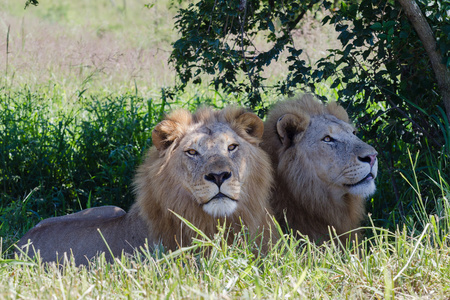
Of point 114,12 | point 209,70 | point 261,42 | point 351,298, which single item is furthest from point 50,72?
point 114,12

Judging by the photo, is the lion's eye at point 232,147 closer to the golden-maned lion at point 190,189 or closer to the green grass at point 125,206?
the golden-maned lion at point 190,189

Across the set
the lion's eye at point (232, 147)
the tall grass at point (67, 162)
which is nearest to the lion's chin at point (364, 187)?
the lion's eye at point (232, 147)

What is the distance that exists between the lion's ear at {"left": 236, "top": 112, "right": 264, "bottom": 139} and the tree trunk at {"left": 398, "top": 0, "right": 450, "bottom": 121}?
1315 mm

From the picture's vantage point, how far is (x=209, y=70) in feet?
15.4

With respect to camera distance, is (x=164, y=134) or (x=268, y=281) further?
(x=164, y=134)

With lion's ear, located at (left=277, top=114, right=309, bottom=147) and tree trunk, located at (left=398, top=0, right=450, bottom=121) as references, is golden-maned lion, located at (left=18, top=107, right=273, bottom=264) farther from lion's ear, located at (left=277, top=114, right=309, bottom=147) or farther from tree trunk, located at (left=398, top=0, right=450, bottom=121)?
tree trunk, located at (left=398, top=0, right=450, bottom=121)

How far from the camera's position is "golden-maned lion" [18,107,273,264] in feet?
11.0

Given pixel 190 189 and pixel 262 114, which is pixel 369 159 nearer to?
pixel 190 189

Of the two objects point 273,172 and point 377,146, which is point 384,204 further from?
point 273,172

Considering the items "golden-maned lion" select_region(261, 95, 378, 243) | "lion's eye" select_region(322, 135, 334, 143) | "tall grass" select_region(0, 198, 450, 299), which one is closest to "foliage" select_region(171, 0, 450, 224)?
"golden-maned lion" select_region(261, 95, 378, 243)

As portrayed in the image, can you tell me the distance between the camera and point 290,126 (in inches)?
159

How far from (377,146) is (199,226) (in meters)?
2.07

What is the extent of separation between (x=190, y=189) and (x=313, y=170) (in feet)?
3.18

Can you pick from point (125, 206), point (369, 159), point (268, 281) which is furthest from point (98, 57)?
point (268, 281)
